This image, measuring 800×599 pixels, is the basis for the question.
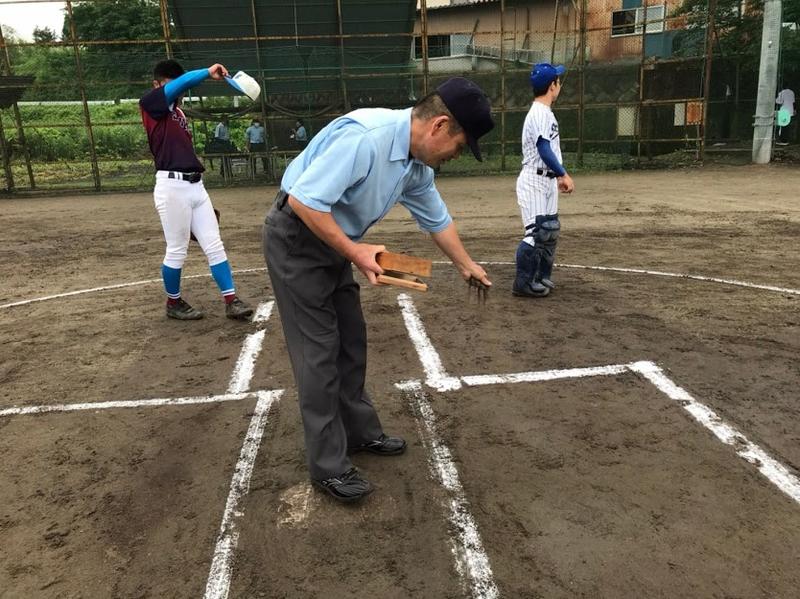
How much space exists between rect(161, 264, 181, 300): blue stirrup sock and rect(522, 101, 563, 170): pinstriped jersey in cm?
318

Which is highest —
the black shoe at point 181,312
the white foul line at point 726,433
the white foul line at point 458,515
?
the black shoe at point 181,312

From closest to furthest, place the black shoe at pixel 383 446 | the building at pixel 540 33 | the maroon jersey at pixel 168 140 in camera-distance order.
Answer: the black shoe at pixel 383 446, the maroon jersey at pixel 168 140, the building at pixel 540 33

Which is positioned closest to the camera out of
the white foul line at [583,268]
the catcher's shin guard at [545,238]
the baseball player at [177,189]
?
the baseball player at [177,189]

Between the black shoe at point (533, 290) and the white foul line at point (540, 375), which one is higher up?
the black shoe at point (533, 290)

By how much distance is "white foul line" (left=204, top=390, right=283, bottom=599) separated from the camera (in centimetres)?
241

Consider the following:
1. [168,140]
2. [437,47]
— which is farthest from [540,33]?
[168,140]

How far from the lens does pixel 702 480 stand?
2.97 metres

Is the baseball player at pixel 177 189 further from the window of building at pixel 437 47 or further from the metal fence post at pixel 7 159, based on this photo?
the window of building at pixel 437 47

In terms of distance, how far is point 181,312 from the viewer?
5559 mm

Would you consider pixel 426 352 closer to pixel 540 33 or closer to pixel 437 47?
pixel 540 33

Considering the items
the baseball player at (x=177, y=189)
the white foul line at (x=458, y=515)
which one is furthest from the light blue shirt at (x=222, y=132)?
the white foul line at (x=458, y=515)

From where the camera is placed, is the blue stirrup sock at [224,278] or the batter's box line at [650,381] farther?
the blue stirrup sock at [224,278]

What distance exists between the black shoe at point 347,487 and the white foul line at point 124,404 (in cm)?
130

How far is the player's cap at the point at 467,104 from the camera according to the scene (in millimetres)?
2500
